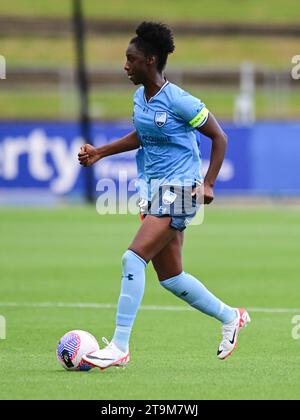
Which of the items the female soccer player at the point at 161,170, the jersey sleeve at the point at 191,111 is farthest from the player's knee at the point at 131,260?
the jersey sleeve at the point at 191,111

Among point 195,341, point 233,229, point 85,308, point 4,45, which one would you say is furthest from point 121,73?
point 195,341

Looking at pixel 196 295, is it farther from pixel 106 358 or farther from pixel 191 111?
pixel 191 111

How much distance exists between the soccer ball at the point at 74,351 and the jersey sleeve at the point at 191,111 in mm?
1773

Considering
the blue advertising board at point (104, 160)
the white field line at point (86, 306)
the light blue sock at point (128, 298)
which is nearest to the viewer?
the light blue sock at point (128, 298)

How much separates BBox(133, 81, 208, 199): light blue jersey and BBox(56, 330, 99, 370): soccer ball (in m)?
1.30

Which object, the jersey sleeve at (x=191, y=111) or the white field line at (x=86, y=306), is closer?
the jersey sleeve at (x=191, y=111)

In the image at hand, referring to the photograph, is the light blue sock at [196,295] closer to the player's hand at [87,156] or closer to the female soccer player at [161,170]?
the female soccer player at [161,170]

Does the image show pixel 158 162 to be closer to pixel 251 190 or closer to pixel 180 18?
pixel 251 190

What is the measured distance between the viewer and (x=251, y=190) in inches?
1120

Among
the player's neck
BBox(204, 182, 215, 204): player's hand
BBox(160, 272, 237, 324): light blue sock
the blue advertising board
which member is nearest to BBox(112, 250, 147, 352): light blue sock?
BBox(160, 272, 237, 324): light blue sock

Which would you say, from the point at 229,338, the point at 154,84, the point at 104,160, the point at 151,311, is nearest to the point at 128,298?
the point at 229,338

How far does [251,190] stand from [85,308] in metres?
16.5

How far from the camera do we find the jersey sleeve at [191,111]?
849 centimetres

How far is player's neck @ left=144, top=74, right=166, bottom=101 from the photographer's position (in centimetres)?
864
